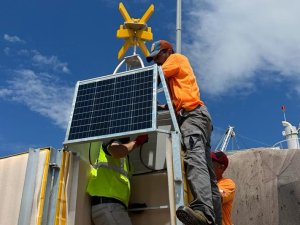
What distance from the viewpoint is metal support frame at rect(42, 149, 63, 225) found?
441 cm

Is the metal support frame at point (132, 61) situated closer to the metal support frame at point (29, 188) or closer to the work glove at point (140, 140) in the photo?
the work glove at point (140, 140)

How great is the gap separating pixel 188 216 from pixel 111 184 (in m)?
1.28

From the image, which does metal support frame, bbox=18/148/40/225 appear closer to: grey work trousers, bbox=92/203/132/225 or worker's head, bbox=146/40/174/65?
grey work trousers, bbox=92/203/132/225

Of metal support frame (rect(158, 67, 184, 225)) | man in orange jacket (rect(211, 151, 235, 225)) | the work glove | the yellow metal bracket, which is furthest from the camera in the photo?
the yellow metal bracket

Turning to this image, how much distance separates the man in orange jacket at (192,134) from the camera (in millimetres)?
4293

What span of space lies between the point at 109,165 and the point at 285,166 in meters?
5.33

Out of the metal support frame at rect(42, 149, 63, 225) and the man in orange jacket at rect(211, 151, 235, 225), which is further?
the man in orange jacket at rect(211, 151, 235, 225)

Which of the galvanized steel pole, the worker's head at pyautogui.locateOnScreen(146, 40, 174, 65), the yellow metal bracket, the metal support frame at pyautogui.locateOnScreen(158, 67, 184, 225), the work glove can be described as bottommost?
the metal support frame at pyautogui.locateOnScreen(158, 67, 184, 225)

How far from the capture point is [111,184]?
505cm

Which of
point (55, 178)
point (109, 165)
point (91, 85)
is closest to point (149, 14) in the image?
point (91, 85)

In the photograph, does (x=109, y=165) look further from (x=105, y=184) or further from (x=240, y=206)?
(x=240, y=206)

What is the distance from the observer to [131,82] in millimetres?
5051

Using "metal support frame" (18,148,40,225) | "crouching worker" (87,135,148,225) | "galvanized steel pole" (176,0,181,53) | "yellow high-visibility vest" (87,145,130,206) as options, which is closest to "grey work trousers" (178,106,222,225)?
"crouching worker" (87,135,148,225)

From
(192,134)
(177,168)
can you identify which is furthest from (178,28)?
(177,168)
